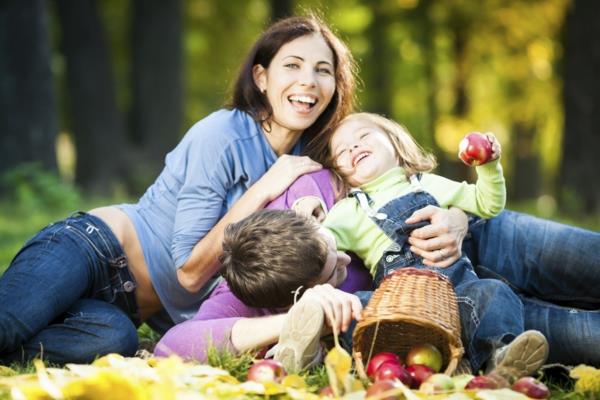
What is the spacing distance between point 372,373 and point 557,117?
51.2 ft

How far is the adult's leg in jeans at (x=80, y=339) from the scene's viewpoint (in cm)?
346

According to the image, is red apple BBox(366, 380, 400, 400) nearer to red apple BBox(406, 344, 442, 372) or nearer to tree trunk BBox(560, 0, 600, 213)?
red apple BBox(406, 344, 442, 372)

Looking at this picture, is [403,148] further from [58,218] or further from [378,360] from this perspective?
[58,218]

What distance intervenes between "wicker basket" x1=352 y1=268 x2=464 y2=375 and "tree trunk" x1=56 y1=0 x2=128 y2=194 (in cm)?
931

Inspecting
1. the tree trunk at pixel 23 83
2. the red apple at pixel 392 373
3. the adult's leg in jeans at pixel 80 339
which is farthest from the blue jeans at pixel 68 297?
the tree trunk at pixel 23 83

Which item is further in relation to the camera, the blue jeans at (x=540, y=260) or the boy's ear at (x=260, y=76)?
→ the boy's ear at (x=260, y=76)

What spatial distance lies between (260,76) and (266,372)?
5.94ft

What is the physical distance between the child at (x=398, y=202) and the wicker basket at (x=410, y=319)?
0.64 ft

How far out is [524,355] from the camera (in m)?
2.87

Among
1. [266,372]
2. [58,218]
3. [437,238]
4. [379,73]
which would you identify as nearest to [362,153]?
[437,238]

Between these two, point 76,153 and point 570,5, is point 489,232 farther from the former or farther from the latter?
point 76,153

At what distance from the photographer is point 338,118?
4.20 metres

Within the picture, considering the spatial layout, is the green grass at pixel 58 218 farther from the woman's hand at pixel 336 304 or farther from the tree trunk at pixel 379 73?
the tree trunk at pixel 379 73

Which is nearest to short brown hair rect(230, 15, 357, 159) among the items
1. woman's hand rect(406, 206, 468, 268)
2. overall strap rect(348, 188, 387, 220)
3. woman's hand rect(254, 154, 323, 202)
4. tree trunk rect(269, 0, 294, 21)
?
woman's hand rect(254, 154, 323, 202)
